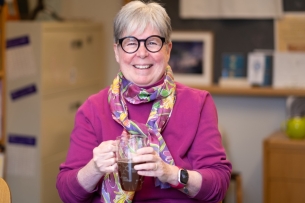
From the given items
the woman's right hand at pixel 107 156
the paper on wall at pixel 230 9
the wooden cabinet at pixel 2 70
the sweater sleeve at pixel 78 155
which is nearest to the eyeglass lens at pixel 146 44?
the sweater sleeve at pixel 78 155

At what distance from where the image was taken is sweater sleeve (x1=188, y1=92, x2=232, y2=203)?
191 cm

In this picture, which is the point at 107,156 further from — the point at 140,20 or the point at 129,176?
the point at 140,20

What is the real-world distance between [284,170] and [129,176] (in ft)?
6.18

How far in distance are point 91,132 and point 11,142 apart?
67.1 inches

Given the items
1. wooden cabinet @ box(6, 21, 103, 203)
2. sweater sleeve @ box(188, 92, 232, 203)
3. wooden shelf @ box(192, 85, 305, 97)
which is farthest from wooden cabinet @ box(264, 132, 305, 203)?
sweater sleeve @ box(188, 92, 232, 203)

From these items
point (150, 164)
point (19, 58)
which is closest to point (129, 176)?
point (150, 164)

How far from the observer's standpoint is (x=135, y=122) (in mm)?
1962

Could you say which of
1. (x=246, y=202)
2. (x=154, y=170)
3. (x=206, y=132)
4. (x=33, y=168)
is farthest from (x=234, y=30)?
(x=154, y=170)

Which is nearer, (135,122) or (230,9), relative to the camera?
(135,122)

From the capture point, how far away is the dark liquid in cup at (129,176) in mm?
1720

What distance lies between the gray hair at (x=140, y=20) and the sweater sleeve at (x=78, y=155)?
1.05 feet

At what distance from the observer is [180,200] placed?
197cm

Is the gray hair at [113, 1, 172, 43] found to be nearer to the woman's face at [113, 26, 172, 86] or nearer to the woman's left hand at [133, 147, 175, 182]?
the woman's face at [113, 26, 172, 86]

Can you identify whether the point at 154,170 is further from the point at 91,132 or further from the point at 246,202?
the point at 246,202
